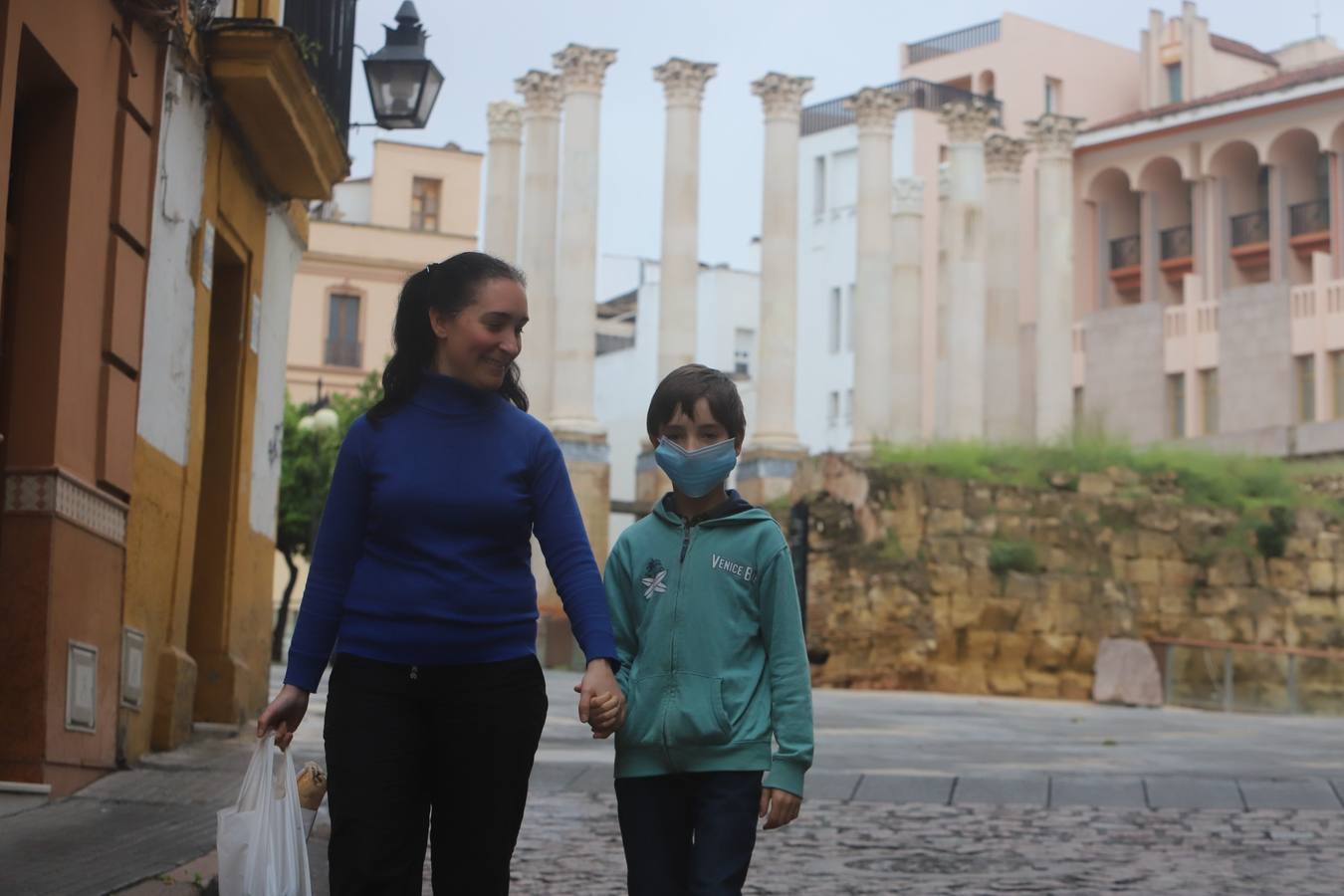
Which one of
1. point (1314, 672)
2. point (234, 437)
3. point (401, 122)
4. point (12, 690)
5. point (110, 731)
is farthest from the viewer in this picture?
point (1314, 672)

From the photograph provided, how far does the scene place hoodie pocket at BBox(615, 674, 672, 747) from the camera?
4.50 m

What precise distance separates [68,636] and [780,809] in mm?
5003

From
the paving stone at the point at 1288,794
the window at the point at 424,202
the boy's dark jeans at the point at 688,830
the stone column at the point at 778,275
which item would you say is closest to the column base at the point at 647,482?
the stone column at the point at 778,275

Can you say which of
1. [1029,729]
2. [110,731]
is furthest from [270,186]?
[1029,729]

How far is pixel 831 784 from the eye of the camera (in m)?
11.6

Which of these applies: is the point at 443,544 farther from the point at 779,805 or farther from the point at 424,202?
the point at 424,202

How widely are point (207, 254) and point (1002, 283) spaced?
35.8m

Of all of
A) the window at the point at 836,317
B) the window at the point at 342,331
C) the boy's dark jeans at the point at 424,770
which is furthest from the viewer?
the window at the point at 836,317

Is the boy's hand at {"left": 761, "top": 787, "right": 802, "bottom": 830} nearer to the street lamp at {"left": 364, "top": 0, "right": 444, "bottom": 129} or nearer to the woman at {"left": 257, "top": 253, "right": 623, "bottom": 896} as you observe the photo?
the woman at {"left": 257, "top": 253, "right": 623, "bottom": 896}

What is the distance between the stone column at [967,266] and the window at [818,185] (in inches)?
649

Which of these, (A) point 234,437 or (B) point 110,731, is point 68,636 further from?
(A) point 234,437

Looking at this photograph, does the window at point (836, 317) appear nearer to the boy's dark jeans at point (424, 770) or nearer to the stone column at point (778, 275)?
the stone column at point (778, 275)

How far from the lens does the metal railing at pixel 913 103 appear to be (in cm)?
5907

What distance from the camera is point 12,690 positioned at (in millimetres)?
8242
